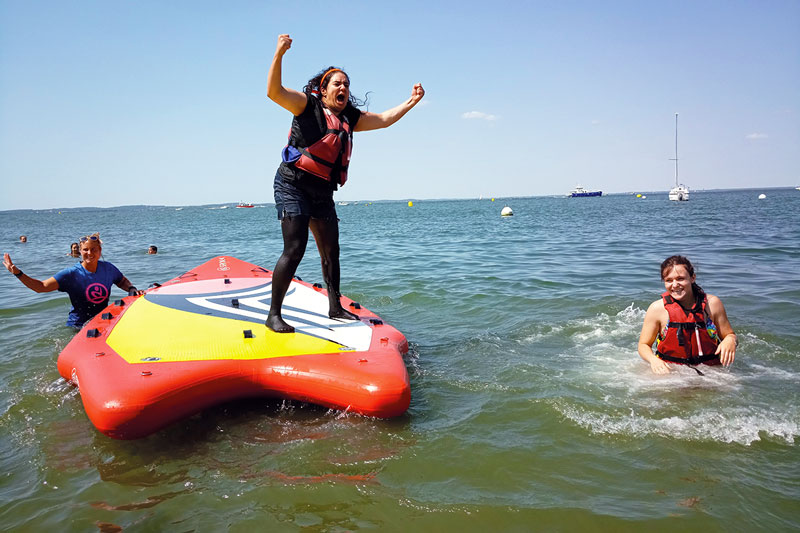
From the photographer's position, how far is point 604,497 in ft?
9.03

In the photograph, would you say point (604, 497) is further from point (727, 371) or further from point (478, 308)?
point (478, 308)

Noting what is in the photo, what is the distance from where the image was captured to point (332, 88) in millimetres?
4055

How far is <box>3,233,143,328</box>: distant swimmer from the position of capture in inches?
218

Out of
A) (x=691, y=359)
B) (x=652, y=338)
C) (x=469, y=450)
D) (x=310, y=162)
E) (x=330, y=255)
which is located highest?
(x=310, y=162)

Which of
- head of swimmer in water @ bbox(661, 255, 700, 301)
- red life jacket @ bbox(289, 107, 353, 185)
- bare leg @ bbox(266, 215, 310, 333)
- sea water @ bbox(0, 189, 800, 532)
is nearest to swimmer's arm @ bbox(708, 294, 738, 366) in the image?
head of swimmer in water @ bbox(661, 255, 700, 301)

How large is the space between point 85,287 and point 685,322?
5.91 m

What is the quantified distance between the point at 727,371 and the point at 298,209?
3883 mm

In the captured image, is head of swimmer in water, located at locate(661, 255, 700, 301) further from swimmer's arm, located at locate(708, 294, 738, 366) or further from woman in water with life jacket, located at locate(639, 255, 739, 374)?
swimmer's arm, located at locate(708, 294, 738, 366)

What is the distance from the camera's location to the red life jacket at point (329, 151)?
3.99 m

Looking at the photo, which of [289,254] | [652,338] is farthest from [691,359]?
[289,254]

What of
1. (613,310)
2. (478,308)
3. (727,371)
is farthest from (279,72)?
(613,310)

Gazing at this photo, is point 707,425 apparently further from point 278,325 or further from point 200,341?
point 200,341

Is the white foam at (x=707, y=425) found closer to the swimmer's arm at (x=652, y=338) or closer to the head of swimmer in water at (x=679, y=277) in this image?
the swimmer's arm at (x=652, y=338)

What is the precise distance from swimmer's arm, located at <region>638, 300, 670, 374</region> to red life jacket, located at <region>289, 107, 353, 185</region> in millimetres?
2764
